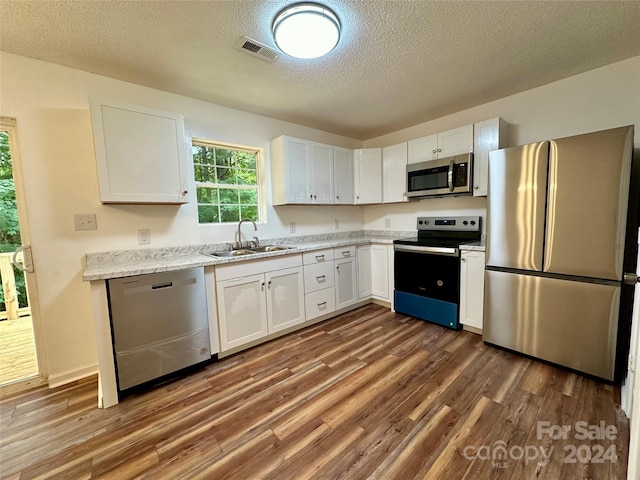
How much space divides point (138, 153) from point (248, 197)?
1.22 m

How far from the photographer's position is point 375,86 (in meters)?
2.46

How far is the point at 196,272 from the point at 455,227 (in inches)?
112

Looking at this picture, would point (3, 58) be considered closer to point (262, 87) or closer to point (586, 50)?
point (262, 87)

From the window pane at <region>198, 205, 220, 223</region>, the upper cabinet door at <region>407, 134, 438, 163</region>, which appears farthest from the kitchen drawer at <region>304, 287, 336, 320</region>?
the upper cabinet door at <region>407, 134, 438, 163</region>

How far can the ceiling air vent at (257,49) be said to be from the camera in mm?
1786

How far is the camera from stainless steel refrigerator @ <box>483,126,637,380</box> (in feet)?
6.06

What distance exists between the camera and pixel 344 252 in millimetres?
3305

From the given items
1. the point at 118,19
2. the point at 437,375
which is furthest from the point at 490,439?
the point at 118,19

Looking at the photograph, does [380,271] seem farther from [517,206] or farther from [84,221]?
[84,221]

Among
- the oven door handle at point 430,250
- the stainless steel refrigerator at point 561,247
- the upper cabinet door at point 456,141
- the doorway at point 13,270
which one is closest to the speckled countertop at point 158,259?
the oven door handle at point 430,250

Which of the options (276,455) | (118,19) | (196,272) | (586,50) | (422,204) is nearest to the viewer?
(276,455)

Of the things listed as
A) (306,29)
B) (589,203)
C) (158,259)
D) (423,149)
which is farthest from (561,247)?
(158,259)

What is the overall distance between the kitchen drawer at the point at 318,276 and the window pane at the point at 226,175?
1300 millimetres

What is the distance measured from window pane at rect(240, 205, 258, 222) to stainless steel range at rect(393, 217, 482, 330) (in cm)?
175
